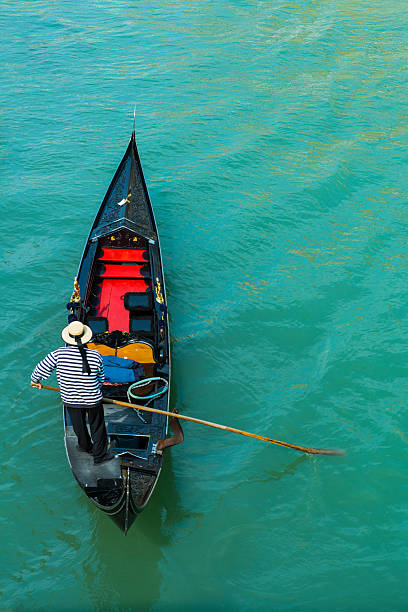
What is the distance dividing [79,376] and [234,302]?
3.13 meters

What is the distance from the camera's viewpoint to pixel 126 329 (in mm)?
5598

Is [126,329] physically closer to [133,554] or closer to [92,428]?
[92,428]

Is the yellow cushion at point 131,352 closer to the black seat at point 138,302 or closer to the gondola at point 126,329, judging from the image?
the gondola at point 126,329

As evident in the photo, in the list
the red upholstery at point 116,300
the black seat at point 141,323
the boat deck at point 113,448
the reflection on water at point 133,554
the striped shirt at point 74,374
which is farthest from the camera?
the red upholstery at point 116,300

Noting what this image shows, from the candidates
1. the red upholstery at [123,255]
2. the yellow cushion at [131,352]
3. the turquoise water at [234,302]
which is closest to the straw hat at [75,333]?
the yellow cushion at [131,352]

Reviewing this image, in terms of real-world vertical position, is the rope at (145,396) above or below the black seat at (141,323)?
below

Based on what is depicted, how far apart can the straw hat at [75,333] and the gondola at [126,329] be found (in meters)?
0.59

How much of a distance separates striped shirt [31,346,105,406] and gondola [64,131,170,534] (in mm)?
312

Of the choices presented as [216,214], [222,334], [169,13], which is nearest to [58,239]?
[216,214]

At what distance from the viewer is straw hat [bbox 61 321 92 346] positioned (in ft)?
12.1

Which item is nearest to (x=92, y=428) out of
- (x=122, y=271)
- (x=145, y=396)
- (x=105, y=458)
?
(x=105, y=458)

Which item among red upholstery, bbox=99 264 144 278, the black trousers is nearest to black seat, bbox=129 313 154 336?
red upholstery, bbox=99 264 144 278

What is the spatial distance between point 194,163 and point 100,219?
3.08 metres

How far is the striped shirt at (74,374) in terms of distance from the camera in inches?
144
